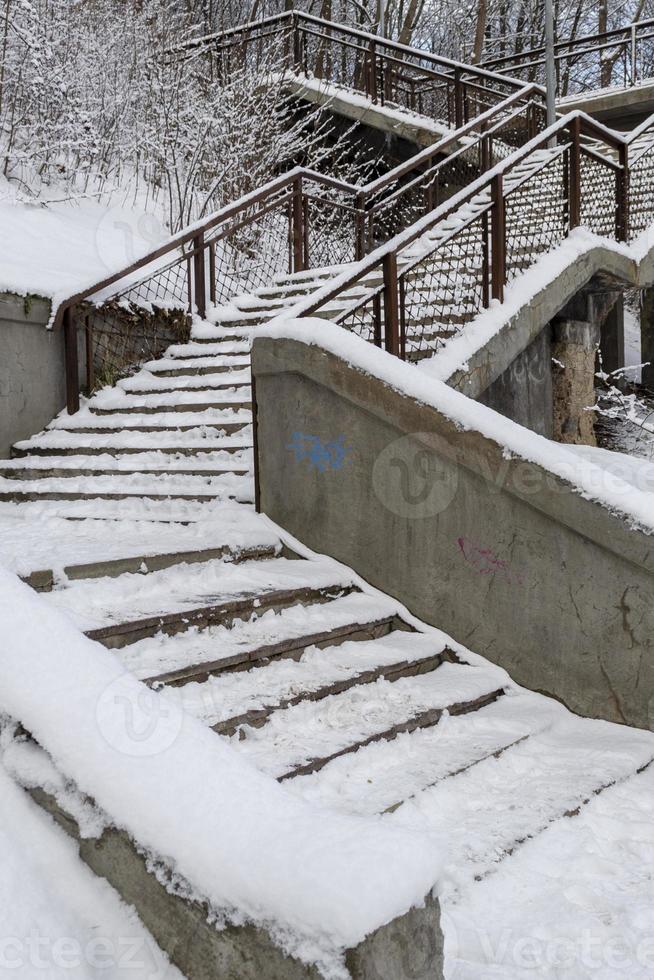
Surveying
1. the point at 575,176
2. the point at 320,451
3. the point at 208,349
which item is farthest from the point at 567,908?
the point at 575,176

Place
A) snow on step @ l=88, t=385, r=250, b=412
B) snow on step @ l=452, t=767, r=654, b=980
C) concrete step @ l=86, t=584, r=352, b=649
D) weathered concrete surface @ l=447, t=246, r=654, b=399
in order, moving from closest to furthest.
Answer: snow on step @ l=452, t=767, r=654, b=980, concrete step @ l=86, t=584, r=352, b=649, weathered concrete surface @ l=447, t=246, r=654, b=399, snow on step @ l=88, t=385, r=250, b=412

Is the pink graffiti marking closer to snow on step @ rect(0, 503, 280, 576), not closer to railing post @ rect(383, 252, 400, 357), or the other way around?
snow on step @ rect(0, 503, 280, 576)

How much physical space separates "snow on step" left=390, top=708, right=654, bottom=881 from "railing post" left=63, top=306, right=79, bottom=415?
478 centimetres

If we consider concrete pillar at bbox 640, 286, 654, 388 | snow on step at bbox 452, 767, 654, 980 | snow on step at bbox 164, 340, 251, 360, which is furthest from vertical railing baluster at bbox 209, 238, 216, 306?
concrete pillar at bbox 640, 286, 654, 388

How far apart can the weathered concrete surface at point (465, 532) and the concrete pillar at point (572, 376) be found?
410 cm

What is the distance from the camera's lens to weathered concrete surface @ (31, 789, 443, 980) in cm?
161

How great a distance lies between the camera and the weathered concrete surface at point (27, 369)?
6.61 metres

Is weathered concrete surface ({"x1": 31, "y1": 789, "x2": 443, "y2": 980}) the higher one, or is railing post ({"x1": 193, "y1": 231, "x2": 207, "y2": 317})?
railing post ({"x1": 193, "y1": 231, "x2": 207, "y2": 317})

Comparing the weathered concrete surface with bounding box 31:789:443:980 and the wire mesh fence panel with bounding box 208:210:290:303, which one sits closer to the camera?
the weathered concrete surface with bounding box 31:789:443:980

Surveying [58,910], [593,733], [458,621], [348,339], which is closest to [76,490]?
[348,339]

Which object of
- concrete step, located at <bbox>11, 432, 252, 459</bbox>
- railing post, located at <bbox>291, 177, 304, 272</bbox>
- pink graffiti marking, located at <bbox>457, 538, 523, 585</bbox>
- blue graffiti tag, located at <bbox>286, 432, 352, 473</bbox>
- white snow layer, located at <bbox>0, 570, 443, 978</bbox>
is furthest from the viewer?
railing post, located at <bbox>291, 177, 304, 272</bbox>

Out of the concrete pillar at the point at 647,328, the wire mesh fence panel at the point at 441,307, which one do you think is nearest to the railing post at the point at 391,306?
the wire mesh fence panel at the point at 441,307

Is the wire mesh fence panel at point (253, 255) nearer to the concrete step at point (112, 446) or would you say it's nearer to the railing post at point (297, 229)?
the railing post at point (297, 229)

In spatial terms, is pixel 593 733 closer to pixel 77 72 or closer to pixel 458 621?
pixel 458 621
